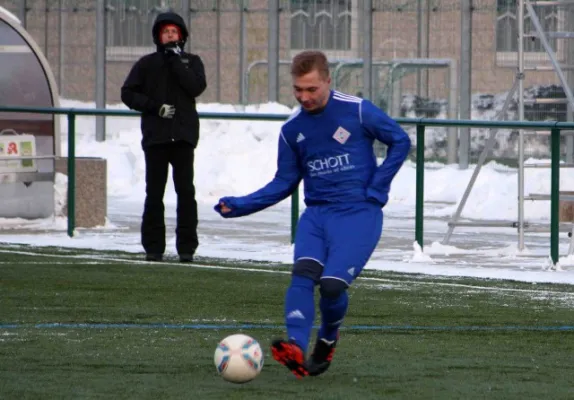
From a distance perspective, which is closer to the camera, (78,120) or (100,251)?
(100,251)

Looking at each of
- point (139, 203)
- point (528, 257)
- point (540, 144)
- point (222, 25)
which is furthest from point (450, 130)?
point (528, 257)

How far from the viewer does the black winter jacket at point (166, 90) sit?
43.7ft

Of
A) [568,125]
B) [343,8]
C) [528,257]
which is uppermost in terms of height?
[343,8]

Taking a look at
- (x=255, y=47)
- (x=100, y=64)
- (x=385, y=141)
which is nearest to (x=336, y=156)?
(x=385, y=141)

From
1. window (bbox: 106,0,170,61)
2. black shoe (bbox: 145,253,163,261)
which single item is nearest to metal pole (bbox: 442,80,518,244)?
black shoe (bbox: 145,253,163,261)

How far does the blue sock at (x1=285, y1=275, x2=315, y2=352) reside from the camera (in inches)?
292

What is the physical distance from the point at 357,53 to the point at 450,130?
2249 mm

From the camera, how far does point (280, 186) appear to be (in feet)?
26.1

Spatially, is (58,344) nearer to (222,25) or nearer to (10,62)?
(10,62)

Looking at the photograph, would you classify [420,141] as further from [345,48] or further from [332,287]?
[345,48]

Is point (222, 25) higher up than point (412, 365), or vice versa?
point (222, 25)

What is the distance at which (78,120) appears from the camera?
97.3 feet

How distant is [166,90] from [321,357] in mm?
6207

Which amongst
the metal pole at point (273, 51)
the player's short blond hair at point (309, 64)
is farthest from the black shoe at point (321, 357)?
the metal pole at point (273, 51)
